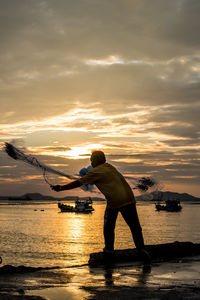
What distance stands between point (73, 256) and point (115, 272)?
30657 mm

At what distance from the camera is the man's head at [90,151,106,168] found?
7.48m

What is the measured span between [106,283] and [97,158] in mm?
2502

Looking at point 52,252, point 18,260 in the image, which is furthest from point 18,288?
point 52,252

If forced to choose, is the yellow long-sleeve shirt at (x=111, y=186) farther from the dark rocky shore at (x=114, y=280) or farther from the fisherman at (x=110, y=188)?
the dark rocky shore at (x=114, y=280)

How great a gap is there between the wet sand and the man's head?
198 cm

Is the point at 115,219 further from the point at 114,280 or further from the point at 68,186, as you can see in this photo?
the point at 114,280

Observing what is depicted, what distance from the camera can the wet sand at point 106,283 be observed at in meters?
4.94

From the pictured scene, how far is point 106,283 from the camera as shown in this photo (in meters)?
5.78

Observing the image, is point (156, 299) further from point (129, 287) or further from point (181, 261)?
point (181, 261)

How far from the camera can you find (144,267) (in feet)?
24.0

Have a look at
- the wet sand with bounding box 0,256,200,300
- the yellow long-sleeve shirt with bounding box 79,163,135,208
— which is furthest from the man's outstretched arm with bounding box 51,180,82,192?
the wet sand with bounding box 0,256,200,300

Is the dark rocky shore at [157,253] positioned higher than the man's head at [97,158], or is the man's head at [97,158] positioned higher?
the man's head at [97,158]

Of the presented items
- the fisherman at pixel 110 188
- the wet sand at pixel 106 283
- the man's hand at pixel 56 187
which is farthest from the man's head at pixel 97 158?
the wet sand at pixel 106 283

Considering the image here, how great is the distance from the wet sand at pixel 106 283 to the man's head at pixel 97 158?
1.98 metres
